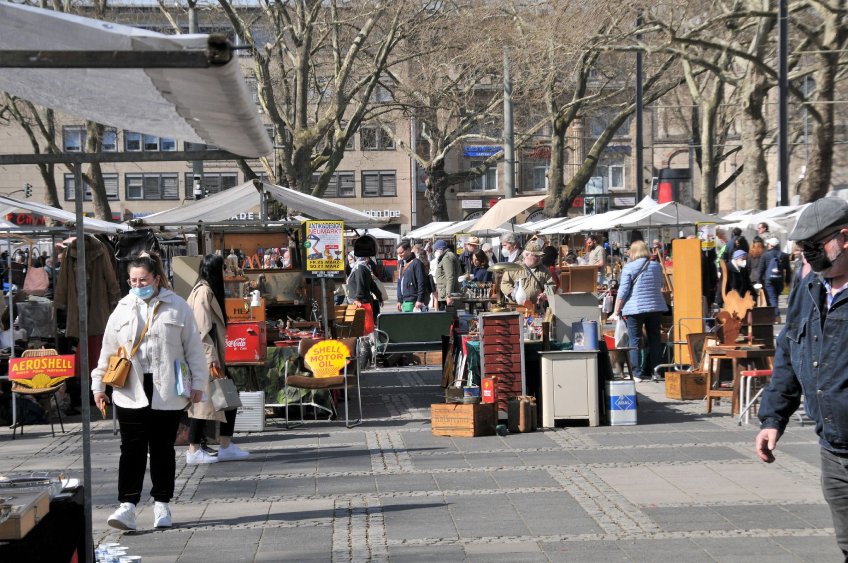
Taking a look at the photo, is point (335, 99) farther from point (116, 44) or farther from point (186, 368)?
point (116, 44)

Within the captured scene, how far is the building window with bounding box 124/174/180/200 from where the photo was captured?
7184 cm

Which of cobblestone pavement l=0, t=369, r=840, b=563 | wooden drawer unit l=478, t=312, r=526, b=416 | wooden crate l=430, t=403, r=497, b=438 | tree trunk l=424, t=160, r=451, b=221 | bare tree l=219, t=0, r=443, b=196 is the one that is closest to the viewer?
cobblestone pavement l=0, t=369, r=840, b=563

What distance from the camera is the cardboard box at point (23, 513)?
4441 mm

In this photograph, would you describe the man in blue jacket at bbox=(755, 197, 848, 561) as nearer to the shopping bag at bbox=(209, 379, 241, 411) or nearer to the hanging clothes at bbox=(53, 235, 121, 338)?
the shopping bag at bbox=(209, 379, 241, 411)

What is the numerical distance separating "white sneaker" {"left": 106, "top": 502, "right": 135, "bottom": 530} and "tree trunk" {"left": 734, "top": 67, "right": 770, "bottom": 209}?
23429mm

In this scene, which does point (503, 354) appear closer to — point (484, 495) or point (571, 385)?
point (571, 385)

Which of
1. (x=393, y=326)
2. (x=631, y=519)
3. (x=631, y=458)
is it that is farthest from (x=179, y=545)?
(x=393, y=326)

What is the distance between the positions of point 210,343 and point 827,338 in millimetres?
6309

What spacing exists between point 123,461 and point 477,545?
2.31 metres

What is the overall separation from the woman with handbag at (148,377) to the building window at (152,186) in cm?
6522

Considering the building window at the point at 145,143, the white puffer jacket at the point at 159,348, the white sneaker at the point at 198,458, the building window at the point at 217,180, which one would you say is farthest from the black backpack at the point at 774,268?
the building window at the point at 217,180

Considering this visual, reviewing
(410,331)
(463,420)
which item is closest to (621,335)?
(410,331)

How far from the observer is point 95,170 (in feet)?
108

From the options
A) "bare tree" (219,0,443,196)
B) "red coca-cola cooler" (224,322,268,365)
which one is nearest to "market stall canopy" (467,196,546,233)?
"bare tree" (219,0,443,196)
